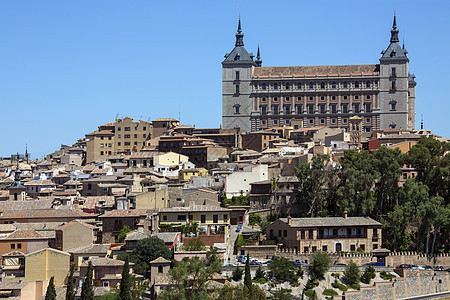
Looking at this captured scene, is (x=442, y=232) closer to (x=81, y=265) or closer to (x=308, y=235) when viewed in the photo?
(x=308, y=235)

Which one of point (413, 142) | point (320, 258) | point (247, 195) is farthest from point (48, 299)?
point (413, 142)

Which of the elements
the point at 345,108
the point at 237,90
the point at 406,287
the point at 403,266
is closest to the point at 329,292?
the point at 406,287

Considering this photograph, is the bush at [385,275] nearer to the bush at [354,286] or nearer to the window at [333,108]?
the bush at [354,286]

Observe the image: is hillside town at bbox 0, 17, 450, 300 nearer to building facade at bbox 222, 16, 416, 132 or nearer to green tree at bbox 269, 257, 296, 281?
green tree at bbox 269, 257, 296, 281

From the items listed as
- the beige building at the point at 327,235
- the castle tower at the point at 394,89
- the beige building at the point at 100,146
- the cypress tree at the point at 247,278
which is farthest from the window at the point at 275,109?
the cypress tree at the point at 247,278

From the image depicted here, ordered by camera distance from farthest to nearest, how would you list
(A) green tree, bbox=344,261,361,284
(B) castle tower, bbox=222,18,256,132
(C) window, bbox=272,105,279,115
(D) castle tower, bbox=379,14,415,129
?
(B) castle tower, bbox=222,18,256,132, (C) window, bbox=272,105,279,115, (D) castle tower, bbox=379,14,415,129, (A) green tree, bbox=344,261,361,284

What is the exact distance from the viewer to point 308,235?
239ft

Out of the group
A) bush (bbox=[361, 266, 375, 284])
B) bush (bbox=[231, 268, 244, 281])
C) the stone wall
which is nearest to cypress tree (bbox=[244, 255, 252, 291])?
bush (bbox=[231, 268, 244, 281])

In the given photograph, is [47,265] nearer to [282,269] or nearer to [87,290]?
[87,290]

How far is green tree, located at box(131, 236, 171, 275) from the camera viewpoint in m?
67.1

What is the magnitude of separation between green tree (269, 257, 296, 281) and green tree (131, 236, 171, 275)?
8166 mm

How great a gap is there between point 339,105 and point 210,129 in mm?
24320

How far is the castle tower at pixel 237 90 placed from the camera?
14600 centimetres

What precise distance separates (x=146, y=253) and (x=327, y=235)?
15.8 metres
